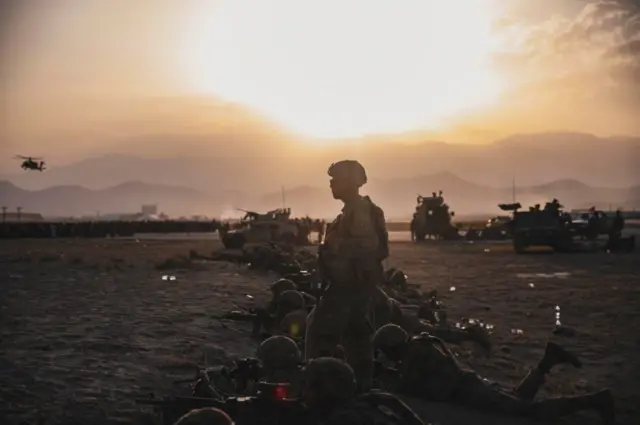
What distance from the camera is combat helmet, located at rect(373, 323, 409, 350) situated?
7531mm

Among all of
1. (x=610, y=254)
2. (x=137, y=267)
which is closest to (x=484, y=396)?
(x=137, y=267)

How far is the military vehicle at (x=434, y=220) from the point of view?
50344mm

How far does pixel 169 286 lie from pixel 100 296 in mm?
2900

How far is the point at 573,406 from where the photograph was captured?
6.26 metres

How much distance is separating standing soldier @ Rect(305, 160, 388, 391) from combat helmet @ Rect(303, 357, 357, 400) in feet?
3.75

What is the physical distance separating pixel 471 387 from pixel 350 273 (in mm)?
1607

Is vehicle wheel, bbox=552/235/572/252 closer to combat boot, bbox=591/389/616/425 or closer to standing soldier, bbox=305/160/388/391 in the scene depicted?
combat boot, bbox=591/389/616/425

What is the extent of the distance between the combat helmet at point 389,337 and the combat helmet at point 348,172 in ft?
6.54

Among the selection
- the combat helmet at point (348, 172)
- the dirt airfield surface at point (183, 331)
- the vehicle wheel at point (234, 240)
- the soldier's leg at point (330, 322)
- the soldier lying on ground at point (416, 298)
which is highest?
the combat helmet at point (348, 172)

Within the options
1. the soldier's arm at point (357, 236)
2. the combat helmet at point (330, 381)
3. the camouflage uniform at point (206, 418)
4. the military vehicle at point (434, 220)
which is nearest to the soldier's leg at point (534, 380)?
the soldier's arm at point (357, 236)

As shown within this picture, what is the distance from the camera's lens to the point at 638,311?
14.4 m

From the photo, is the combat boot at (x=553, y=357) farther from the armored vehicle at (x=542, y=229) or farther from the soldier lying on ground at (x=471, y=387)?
the armored vehicle at (x=542, y=229)

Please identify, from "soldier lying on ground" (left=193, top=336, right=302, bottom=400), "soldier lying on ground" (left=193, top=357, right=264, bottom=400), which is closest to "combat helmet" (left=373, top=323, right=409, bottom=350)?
"soldier lying on ground" (left=193, top=336, right=302, bottom=400)

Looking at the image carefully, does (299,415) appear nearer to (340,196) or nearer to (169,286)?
(340,196)
